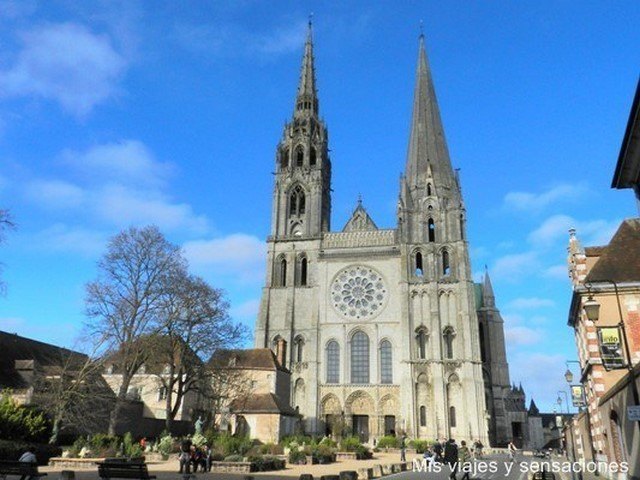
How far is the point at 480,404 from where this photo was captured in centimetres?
5172

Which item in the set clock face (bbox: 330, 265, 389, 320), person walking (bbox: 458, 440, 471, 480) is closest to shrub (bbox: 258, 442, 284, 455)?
person walking (bbox: 458, 440, 471, 480)

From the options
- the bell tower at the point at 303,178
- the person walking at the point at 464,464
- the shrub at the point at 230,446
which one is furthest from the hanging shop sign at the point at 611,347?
the bell tower at the point at 303,178

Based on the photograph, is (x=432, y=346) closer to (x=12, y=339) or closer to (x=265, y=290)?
(x=265, y=290)

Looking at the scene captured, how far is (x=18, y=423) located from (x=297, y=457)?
45.0 feet

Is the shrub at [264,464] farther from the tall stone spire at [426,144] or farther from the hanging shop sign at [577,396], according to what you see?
the tall stone spire at [426,144]

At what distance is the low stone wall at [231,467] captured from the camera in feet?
72.6

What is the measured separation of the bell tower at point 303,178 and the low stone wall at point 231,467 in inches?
1581

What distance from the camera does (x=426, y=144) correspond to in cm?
6681

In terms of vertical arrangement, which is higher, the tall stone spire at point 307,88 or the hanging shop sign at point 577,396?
the tall stone spire at point 307,88

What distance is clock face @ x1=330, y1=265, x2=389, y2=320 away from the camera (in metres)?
58.2

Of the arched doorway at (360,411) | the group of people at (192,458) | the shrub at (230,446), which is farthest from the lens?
the arched doorway at (360,411)

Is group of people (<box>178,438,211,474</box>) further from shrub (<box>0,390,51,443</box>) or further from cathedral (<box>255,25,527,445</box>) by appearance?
cathedral (<box>255,25,527,445</box>)

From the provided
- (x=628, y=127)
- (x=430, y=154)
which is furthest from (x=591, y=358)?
(x=430, y=154)

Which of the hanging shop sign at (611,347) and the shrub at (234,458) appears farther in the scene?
the shrub at (234,458)
